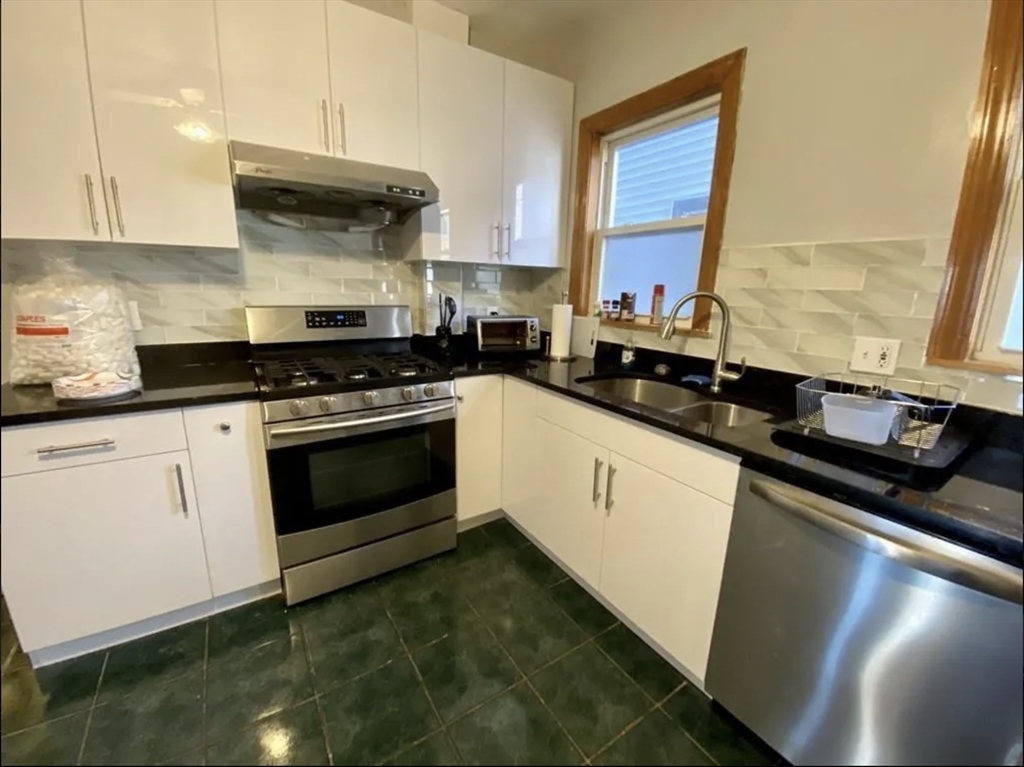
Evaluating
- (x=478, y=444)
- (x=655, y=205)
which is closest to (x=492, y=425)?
(x=478, y=444)

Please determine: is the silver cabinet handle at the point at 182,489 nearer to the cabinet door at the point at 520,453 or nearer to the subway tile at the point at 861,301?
the cabinet door at the point at 520,453

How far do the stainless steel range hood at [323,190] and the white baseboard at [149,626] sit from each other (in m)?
1.47

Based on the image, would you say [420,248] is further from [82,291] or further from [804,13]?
[804,13]

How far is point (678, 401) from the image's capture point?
180 centimetres

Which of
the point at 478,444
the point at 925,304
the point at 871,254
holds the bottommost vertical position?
the point at 478,444

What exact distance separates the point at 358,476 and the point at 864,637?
1.52 m

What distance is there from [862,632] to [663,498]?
1.75 feet

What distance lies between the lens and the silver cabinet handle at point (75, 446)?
1169 mm

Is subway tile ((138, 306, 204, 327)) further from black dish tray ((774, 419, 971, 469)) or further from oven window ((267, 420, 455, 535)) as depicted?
black dish tray ((774, 419, 971, 469))

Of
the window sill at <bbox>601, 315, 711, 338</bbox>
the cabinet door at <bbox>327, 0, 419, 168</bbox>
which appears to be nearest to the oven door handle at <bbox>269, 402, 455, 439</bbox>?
the window sill at <bbox>601, 315, 711, 338</bbox>

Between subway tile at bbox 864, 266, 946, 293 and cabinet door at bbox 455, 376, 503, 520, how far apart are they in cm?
136

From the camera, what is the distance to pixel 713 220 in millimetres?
1694

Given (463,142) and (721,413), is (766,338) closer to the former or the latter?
(721,413)

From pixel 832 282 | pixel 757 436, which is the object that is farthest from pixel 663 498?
pixel 832 282
